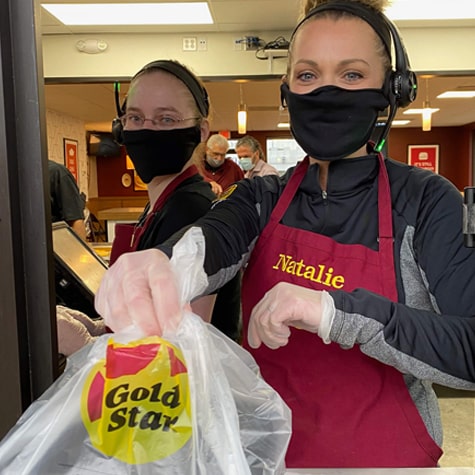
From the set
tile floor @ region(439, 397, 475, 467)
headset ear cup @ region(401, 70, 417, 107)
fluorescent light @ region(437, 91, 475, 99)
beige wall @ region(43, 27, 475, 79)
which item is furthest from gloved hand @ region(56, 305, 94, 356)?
fluorescent light @ region(437, 91, 475, 99)

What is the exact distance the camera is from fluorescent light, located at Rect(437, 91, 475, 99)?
801cm

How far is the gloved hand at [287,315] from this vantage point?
2.36 feet

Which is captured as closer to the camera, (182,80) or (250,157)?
(182,80)

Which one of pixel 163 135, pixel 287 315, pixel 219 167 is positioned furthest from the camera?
pixel 219 167

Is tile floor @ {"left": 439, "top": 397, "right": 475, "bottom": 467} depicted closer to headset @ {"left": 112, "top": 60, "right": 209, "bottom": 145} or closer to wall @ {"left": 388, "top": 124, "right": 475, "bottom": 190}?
headset @ {"left": 112, "top": 60, "right": 209, "bottom": 145}

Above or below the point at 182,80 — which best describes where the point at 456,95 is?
above

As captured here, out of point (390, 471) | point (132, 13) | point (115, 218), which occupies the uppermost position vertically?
point (132, 13)

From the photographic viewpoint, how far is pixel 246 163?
205 inches

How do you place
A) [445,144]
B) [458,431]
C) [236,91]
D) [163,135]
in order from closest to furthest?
[163,135] → [458,431] → [236,91] → [445,144]

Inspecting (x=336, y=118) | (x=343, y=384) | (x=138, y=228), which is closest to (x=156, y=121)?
(x=138, y=228)

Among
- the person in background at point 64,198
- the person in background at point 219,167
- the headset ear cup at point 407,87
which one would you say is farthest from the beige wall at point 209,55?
the headset ear cup at point 407,87

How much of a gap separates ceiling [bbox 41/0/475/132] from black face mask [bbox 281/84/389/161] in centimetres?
70

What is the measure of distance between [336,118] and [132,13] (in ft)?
12.1

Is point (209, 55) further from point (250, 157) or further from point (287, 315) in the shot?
point (287, 315)
